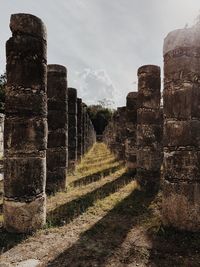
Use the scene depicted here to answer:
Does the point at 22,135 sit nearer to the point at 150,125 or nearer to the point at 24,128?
the point at 24,128

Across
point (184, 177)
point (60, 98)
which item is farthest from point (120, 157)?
point (184, 177)

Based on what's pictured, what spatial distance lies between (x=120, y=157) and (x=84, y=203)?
35.5 feet

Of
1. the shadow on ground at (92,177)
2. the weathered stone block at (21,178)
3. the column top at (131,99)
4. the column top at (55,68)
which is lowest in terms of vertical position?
the shadow on ground at (92,177)

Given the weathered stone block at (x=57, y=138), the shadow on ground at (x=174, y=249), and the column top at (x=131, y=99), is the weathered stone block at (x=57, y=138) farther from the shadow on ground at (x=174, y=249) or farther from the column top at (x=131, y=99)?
the shadow on ground at (x=174, y=249)

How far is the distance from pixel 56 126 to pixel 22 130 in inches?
164

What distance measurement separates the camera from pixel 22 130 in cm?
665

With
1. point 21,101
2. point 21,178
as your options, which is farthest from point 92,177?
point 21,101

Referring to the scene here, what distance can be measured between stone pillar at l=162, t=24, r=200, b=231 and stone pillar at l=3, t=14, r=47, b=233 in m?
2.74

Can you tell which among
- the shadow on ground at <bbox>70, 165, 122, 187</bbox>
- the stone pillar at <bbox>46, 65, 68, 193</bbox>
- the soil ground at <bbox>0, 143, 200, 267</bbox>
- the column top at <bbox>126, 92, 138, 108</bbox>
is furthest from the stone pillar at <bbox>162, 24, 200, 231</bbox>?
the column top at <bbox>126, 92, 138, 108</bbox>

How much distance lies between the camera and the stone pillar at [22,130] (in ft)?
21.7

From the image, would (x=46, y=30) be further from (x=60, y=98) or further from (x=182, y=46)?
(x=60, y=98)

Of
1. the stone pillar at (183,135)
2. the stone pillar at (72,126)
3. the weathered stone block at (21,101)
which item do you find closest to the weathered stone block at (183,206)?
the stone pillar at (183,135)

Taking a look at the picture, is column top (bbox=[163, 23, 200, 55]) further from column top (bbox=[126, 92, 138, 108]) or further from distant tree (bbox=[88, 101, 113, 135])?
distant tree (bbox=[88, 101, 113, 135])

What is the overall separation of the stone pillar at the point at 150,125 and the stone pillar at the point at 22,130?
4596 mm
